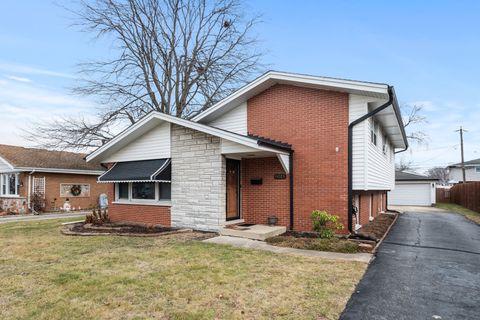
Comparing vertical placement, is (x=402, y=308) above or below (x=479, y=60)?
below

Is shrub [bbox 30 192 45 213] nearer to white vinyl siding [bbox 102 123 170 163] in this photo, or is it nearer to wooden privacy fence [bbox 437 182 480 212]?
white vinyl siding [bbox 102 123 170 163]

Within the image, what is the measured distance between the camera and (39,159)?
76.7 ft

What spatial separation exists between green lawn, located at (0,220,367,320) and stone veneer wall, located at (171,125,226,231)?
243 cm

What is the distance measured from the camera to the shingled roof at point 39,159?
21.7 metres

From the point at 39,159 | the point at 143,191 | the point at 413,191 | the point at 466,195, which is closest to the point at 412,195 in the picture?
the point at 413,191

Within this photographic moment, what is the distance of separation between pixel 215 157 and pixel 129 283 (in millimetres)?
5972

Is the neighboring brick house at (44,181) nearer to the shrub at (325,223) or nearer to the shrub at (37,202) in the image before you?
the shrub at (37,202)

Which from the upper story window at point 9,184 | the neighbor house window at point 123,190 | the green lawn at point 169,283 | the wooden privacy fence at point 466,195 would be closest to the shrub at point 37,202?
the upper story window at point 9,184

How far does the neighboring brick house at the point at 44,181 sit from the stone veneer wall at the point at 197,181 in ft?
47.9

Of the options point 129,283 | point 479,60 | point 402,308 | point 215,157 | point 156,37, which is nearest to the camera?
point 402,308

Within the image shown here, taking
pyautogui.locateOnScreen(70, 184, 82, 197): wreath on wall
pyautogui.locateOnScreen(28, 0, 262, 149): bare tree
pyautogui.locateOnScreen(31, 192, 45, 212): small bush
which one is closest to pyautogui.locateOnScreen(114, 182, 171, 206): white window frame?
pyautogui.locateOnScreen(28, 0, 262, 149): bare tree

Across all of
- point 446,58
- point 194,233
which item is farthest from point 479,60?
point 194,233

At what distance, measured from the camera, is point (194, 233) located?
10867mm

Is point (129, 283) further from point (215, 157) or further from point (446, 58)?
point (446, 58)
